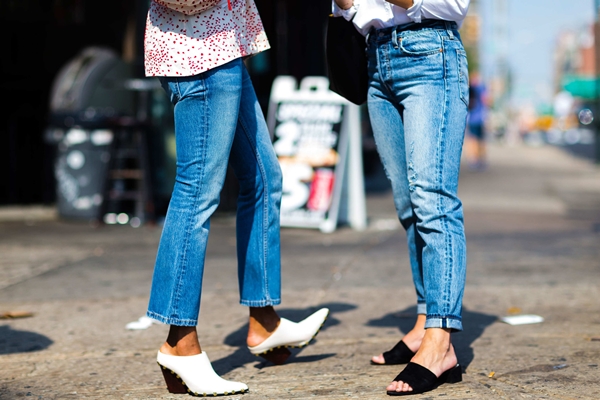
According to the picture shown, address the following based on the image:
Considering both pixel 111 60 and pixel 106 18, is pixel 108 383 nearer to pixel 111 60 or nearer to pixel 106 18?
pixel 111 60

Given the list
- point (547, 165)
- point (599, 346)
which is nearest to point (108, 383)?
point (599, 346)

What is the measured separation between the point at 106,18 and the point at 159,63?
25.2 feet

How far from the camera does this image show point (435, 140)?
265cm

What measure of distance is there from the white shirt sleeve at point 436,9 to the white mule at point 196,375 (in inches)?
52.3

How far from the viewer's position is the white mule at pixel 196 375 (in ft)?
8.25

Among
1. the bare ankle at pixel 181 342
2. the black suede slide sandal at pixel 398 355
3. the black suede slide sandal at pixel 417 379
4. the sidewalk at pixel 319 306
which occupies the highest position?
the bare ankle at pixel 181 342

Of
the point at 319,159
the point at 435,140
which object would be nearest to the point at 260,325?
the point at 435,140

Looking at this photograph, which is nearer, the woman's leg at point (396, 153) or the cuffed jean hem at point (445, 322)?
the cuffed jean hem at point (445, 322)

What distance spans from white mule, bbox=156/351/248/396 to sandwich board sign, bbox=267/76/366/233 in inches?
168

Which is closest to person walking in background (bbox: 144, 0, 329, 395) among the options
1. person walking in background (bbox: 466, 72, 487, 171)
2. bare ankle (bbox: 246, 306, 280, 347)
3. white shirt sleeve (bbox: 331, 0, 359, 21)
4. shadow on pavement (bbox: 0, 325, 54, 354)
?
bare ankle (bbox: 246, 306, 280, 347)

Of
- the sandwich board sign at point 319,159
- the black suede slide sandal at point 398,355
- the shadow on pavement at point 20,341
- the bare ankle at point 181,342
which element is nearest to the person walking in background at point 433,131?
the black suede slide sandal at point 398,355

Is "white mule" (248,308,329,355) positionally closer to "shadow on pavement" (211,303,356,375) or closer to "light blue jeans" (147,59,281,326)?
"shadow on pavement" (211,303,356,375)

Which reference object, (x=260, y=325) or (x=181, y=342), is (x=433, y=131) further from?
(x=181, y=342)

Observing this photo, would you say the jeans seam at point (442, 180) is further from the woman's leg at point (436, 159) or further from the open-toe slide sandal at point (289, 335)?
the open-toe slide sandal at point (289, 335)
